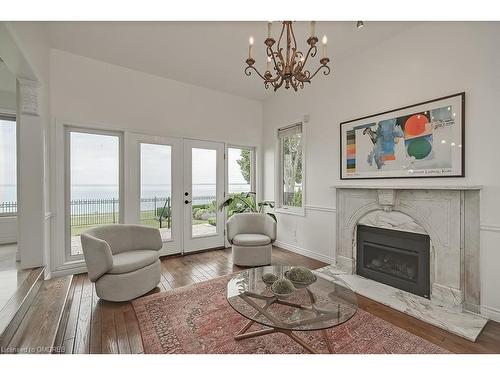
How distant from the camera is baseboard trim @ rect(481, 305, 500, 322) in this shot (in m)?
2.11

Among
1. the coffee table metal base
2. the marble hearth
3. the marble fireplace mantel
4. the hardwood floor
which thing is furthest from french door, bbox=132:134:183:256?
the marble hearth

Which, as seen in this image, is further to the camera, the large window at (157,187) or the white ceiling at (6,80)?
the large window at (157,187)

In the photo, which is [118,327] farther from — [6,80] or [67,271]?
[6,80]

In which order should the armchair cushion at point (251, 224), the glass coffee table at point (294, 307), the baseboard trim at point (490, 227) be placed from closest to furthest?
the glass coffee table at point (294, 307) < the baseboard trim at point (490, 227) < the armchair cushion at point (251, 224)

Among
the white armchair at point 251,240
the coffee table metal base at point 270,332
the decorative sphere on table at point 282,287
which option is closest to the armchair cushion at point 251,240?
the white armchair at point 251,240

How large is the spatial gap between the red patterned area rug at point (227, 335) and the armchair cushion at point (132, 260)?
1.25 ft

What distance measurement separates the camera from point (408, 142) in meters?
2.71

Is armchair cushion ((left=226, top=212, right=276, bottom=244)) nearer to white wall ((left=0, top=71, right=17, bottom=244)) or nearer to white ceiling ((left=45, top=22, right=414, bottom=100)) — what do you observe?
white ceiling ((left=45, top=22, right=414, bottom=100))

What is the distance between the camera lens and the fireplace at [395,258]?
260 centimetres

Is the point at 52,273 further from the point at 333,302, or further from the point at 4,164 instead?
the point at 333,302

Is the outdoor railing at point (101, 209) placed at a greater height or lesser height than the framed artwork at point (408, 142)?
lesser

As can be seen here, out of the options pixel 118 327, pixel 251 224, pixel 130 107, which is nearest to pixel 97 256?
pixel 118 327

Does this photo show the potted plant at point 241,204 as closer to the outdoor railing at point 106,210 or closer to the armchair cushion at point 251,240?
the armchair cushion at point 251,240
